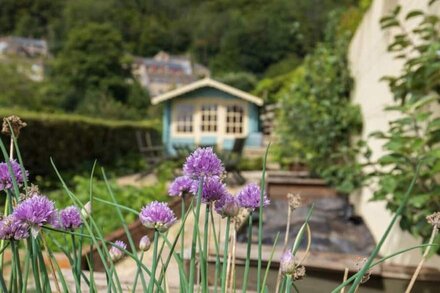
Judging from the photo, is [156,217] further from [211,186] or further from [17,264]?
[17,264]

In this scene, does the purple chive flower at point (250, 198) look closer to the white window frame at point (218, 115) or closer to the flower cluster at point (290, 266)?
the flower cluster at point (290, 266)

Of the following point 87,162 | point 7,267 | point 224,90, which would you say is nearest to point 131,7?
point 224,90

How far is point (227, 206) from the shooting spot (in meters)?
0.69

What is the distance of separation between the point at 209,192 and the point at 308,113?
612 cm

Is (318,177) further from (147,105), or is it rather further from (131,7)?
(131,7)

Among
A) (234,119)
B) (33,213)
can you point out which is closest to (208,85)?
(234,119)

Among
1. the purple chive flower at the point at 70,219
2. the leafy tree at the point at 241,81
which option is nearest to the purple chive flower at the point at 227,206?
the purple chive flower at the point at 70,219

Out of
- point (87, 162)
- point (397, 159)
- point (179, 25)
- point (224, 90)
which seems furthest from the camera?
point (179, 25)

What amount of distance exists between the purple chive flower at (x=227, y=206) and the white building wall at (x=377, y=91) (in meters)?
1.90

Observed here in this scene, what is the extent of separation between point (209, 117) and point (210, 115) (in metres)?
0.07

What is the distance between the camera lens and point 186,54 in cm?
5919

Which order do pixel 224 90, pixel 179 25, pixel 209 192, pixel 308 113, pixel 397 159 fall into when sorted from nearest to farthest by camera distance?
pixel 209 192 < pixel 397 159 < pixel 308 113 < pixel 224 90 < pixel 179 25

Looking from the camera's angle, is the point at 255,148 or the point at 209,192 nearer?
the point at 209,192

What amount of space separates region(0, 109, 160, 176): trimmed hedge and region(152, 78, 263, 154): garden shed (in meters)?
1.19
